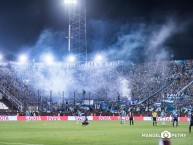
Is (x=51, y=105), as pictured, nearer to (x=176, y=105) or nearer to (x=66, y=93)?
(x=66, y=93)

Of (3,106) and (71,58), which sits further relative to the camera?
(71,58)

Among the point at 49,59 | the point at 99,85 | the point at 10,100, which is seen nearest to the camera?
the point at 10,100

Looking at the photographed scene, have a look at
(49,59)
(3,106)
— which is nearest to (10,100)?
(3,106)

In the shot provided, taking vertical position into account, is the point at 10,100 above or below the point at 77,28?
below

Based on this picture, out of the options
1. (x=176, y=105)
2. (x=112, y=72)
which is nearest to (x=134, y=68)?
(x=112, y=72)

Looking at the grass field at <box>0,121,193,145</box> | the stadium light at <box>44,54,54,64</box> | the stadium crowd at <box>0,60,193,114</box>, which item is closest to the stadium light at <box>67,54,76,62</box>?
the stadium light at <box>44,54,54,64</box>

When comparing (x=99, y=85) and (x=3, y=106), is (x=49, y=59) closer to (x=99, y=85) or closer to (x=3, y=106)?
(x=99, y=85)

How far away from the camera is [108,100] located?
359 feet

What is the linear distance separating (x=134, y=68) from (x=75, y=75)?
644 inches

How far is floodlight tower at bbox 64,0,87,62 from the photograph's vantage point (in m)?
104

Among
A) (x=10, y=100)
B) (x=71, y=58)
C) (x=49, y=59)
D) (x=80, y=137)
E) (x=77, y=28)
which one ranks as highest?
(x=77, y=28)

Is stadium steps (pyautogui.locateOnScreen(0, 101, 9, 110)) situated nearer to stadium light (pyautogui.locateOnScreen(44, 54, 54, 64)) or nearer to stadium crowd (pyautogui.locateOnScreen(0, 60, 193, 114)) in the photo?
stadium crowd (pyautogui.locateOnScreen(0, 60, 193, 114))

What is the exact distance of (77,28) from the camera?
102 metres

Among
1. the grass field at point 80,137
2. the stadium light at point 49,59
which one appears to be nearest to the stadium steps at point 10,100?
the stadium light at point 49,59
